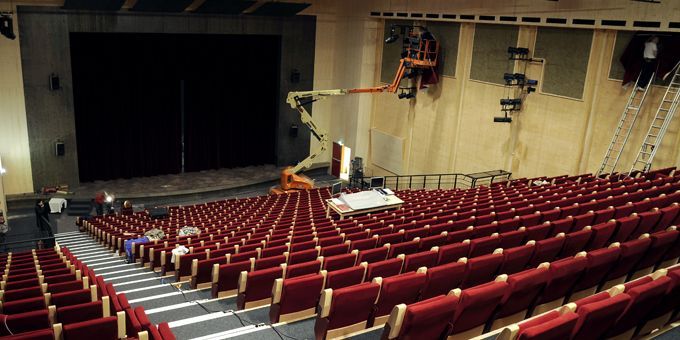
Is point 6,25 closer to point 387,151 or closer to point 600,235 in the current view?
point 387,151

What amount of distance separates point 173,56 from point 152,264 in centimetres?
1368

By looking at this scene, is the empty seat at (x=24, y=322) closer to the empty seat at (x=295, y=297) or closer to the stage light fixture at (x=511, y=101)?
the empty seat at (x=295, y=297)

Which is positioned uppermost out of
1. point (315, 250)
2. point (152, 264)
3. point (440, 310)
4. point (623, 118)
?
point (623, 118)

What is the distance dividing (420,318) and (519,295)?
1.21 meters

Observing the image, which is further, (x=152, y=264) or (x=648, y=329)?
(x=152, y=264)

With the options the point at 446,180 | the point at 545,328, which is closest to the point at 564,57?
the point at 446,180

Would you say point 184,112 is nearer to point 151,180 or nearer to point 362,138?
point 151,180

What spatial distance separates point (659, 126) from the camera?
1271 cm

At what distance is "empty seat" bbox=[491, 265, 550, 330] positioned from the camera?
4551mm

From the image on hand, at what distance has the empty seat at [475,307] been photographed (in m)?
4.24

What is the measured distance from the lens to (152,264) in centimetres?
908

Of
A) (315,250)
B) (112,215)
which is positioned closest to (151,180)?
(112,215)

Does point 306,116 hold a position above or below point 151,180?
above

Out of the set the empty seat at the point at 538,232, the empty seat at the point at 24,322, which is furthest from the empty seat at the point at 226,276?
the empty seat at the point at 538,232
